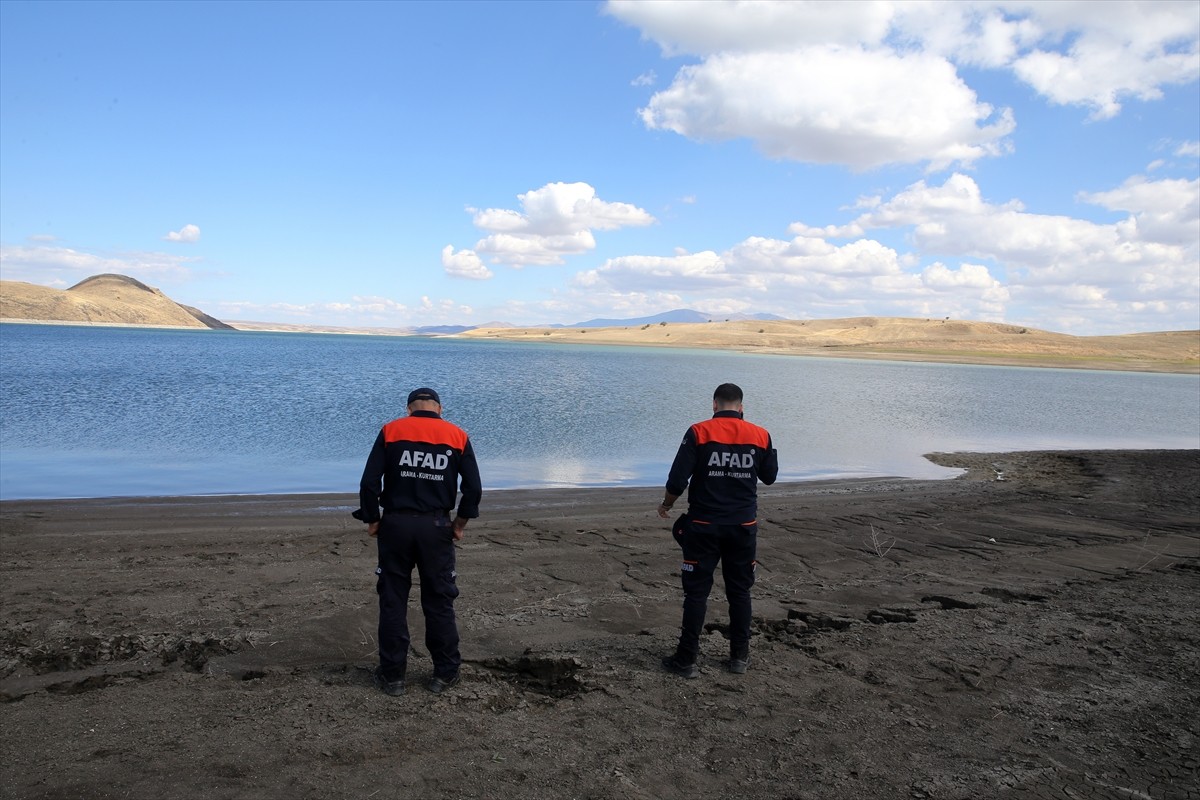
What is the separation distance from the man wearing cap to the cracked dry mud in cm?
28

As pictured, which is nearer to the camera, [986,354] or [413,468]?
[413,468]

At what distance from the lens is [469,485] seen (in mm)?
5207

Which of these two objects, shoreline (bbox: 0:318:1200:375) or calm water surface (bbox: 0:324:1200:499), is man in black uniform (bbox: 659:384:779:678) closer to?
calm water surface (bbox: 0:324:1200:499)

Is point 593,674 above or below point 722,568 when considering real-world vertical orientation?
below

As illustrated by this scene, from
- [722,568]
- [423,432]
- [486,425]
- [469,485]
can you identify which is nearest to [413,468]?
[423,432]

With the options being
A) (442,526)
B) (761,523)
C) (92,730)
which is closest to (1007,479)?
(761,523)

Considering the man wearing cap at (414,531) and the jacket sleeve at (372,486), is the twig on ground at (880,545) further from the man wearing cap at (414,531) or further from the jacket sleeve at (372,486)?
the jacket sleeve at (372,486)

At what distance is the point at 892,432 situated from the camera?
1029 inches

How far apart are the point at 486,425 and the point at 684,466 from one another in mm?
18473

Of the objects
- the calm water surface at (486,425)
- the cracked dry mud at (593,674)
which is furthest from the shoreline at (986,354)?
the cracked dry mud at (593,674)

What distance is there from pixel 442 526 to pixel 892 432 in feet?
77.4

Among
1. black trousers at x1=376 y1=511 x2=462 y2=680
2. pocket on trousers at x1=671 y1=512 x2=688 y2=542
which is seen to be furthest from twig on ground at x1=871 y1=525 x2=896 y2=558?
black trousers at x1=376 y1=511 x2=462 y2=680

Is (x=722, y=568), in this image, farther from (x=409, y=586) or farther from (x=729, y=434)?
(x=409, y=586)

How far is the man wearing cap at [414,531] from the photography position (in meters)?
5.01
